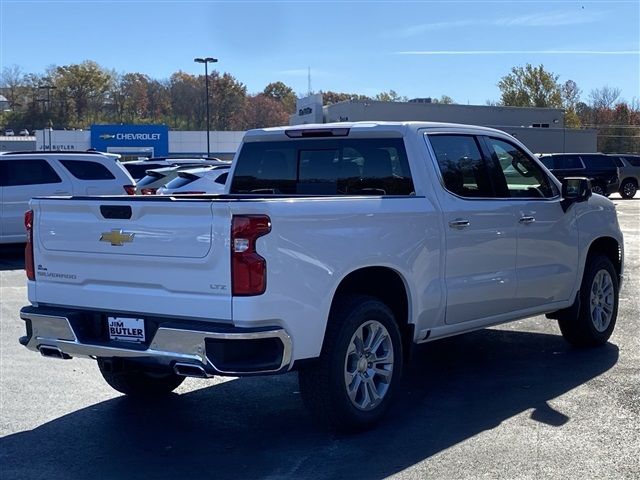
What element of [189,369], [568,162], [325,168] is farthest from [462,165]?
[568,162]

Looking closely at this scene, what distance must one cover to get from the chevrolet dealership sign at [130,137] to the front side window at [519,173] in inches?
2316

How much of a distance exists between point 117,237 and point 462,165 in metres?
2.85

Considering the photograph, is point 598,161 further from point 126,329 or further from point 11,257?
point 126,329

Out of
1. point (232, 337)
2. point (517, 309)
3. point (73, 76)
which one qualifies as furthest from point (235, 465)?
point (73, 76)

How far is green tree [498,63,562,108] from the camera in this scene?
82.7m

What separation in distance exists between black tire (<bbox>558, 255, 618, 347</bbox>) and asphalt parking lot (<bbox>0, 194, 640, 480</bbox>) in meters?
0.14

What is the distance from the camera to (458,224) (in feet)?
20.6

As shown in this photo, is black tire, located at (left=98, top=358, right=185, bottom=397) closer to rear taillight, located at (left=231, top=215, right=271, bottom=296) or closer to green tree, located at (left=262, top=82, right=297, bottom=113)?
rear taillight, located at (left=231, top=215, right=271, bottom=296)

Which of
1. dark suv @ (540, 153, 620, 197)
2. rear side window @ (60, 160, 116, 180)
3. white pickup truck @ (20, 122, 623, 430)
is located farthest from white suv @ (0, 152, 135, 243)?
dark suv @ (540, 153, 620, 197)

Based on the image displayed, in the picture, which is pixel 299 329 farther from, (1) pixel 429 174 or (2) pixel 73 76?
(2) pixel 73 76

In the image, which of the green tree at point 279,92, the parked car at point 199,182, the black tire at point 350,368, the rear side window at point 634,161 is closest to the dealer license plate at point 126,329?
the black tire at point 350,368

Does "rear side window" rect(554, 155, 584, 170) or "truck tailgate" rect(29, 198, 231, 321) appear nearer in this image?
"truck tailgate" rect(29, 198, 231, 321)

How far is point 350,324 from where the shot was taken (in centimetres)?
541

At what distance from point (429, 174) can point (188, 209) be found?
6.85 ft
